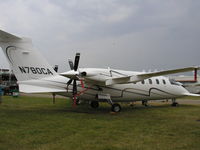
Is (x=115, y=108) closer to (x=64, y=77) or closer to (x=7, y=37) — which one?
(x=64, y=77)

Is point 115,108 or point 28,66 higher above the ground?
point 28,66

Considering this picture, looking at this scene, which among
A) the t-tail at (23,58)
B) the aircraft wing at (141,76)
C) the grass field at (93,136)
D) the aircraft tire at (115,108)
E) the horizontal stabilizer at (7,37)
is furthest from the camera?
the aircraft tire at (115,108)

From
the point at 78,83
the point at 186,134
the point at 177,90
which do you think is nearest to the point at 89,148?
the point at 186,134

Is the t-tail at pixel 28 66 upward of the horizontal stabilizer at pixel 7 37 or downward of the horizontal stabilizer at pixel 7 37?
downward

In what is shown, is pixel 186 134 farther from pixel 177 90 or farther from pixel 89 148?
pixel 177 90

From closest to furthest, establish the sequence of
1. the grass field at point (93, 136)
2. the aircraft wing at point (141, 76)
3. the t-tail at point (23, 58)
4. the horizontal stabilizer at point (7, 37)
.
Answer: the grass field at point (93, 136), the horizontal stabilizer at point (7, 37), the aircraft wing at point (141, 76), the t-tail at point (23, 58)

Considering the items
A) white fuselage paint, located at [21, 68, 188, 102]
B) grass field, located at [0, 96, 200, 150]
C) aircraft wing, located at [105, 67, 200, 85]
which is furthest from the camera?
white fuselage paint, located at [21, 68, 188, 102]

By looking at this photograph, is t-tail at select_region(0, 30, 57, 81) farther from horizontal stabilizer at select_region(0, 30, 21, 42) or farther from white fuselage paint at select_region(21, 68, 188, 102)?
white fuselage paint at select_region(21, 68, 188, 102)

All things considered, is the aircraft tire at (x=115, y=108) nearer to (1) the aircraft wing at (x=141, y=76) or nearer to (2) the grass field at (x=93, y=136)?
(1) the aircraft wing at (x=141, y=76)

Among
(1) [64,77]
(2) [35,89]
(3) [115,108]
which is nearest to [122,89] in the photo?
(3) [115,108]

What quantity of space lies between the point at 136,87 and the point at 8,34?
371 inches

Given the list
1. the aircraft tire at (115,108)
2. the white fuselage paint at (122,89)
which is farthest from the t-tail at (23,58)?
the aircraft tire at (115,108)

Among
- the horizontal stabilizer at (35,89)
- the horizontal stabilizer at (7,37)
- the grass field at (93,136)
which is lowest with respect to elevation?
the grass field at (93,136)

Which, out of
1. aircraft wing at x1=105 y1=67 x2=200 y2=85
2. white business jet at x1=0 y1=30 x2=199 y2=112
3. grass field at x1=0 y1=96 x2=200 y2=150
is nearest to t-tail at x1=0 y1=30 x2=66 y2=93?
white business jet at x1=0 y1=30 x2=199 y2=112
